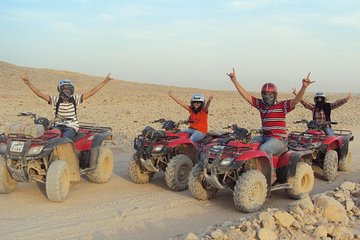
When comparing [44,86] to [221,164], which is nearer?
[221,164]

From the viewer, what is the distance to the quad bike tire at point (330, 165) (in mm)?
10234

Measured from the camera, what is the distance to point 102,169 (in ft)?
32.2

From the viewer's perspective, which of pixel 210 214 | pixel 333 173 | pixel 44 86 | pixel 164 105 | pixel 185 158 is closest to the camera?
pixel 210 214

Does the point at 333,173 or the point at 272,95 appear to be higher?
the point at 272,95

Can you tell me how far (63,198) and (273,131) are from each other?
12.2 feet

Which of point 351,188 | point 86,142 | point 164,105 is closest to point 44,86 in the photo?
point 164,105

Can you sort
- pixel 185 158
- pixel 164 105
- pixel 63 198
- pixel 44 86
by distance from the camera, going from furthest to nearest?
pixel 44 86
pixel 164 105
pixel 185 158
pixel 63 198

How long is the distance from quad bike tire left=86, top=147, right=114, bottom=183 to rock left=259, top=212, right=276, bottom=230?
4.56 m

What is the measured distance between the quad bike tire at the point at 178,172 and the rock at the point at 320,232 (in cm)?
359

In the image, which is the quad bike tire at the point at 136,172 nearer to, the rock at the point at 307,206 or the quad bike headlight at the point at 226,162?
the quad bike headlight at the point at 226,162

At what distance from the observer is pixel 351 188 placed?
7.89m

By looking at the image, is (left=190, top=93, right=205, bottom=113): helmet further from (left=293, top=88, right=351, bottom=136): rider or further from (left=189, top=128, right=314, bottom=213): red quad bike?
(left=293, top=88, right=351, bottom=136): rider

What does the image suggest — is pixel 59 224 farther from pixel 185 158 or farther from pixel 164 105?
pixel 164 105

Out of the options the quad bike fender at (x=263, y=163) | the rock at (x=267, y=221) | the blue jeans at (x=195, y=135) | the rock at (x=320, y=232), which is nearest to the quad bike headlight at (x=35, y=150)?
the blue jeans at (x=195, y=135)
